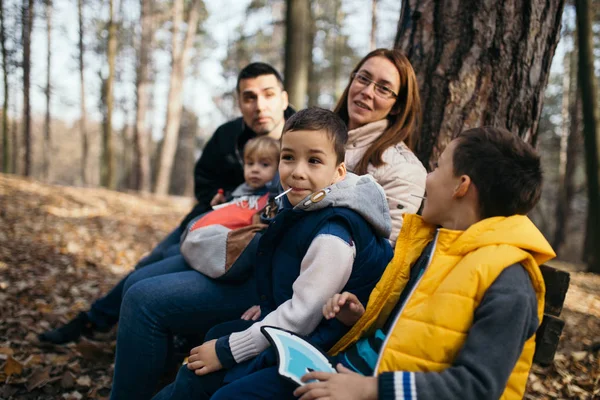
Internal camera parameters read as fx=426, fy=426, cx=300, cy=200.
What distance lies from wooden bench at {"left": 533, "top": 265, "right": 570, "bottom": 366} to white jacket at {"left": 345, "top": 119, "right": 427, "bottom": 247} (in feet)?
2.61

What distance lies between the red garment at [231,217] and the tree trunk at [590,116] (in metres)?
6.29

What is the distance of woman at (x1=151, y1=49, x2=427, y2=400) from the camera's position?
7.59 feet

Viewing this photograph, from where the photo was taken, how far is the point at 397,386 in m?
1.28

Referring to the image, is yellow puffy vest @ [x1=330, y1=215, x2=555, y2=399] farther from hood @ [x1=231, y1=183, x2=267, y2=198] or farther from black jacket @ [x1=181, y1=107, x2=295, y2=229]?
black jacket @ [x1=181, y1=107, x2=295, y2=229]

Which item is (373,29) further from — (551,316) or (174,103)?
(551,316)

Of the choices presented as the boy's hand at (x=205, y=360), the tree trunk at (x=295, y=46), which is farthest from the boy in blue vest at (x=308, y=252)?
the tree trunk at (x=295, y=46)

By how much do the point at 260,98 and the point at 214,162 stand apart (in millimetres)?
695

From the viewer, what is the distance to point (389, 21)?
15.2 m

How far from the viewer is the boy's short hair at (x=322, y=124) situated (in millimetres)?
1863

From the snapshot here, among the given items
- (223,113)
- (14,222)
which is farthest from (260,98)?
(223,113)

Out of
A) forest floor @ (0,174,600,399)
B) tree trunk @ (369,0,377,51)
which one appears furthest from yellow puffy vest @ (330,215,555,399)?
tree trunk @ (369,0,377,51)

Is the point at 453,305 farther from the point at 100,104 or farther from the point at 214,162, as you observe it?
the point at 100,104

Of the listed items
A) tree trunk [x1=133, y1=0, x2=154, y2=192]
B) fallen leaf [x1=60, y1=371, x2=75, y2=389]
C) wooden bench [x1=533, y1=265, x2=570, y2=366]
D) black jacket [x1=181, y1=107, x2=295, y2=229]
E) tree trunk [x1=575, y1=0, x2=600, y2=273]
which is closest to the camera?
wooden bench [x1=533, y1=265, x2=570, y2=366]

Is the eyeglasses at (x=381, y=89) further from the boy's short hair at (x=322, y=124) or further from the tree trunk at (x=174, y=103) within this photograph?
the tree trunk at (x=174, y=103)
